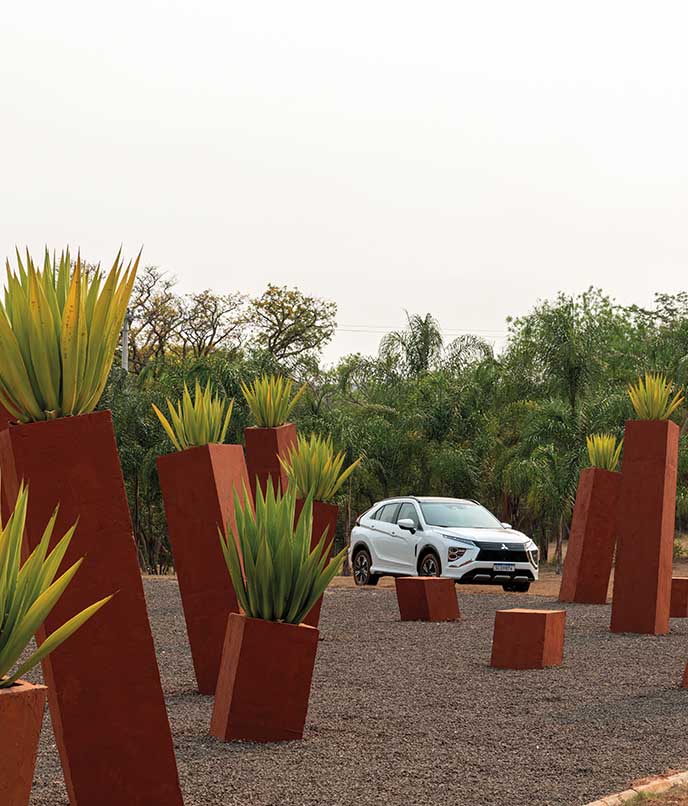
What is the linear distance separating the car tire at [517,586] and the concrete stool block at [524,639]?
9151mm

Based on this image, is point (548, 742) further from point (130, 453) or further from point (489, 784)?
point (130, 453)

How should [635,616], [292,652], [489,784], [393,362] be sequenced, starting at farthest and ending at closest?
[393,362]
[635,616]
[292,652]
[489,784]

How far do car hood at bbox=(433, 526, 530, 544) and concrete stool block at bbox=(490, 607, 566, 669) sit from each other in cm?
854

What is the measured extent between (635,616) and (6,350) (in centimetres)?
950

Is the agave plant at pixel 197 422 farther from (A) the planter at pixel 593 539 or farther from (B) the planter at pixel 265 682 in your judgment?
(A) the planter at pixel 593 539

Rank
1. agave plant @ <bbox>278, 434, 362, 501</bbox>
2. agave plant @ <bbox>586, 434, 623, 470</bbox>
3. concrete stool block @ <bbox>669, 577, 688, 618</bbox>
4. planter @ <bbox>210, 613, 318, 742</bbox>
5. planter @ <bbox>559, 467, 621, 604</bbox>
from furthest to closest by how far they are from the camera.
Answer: agave plant @ <bbox>586, 434, 623, 470</bbox>
planter @ <bbox>559, 467, 621, 604</bbox>
concrete stool block @ <bbox>669, 577, 688, 618</bbox>
agave plant @ <bbox>278, 434, 362, 501</bbox>
planter @ <bbox>210, 613, 318, 742</bbox>

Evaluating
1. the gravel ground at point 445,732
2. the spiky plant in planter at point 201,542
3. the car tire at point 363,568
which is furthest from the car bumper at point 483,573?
the spiky plant in planter at point 201,542

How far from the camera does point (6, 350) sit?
5.00 m

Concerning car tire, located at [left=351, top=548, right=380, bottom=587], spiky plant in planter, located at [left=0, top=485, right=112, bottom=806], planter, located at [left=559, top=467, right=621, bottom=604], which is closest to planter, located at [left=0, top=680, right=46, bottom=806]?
spiky plant in planter, located at [left=0, top=485, right=112, bottom=806]

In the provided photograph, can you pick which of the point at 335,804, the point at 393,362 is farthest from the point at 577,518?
the point at 393,362

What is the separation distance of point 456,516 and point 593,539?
3.62m

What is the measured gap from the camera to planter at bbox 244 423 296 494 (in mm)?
12727

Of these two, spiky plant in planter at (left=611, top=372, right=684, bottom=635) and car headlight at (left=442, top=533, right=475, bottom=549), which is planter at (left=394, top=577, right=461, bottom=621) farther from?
car headlight at (left=442, top=533, right=475, bottom=549)

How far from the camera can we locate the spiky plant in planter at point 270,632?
258 inches
